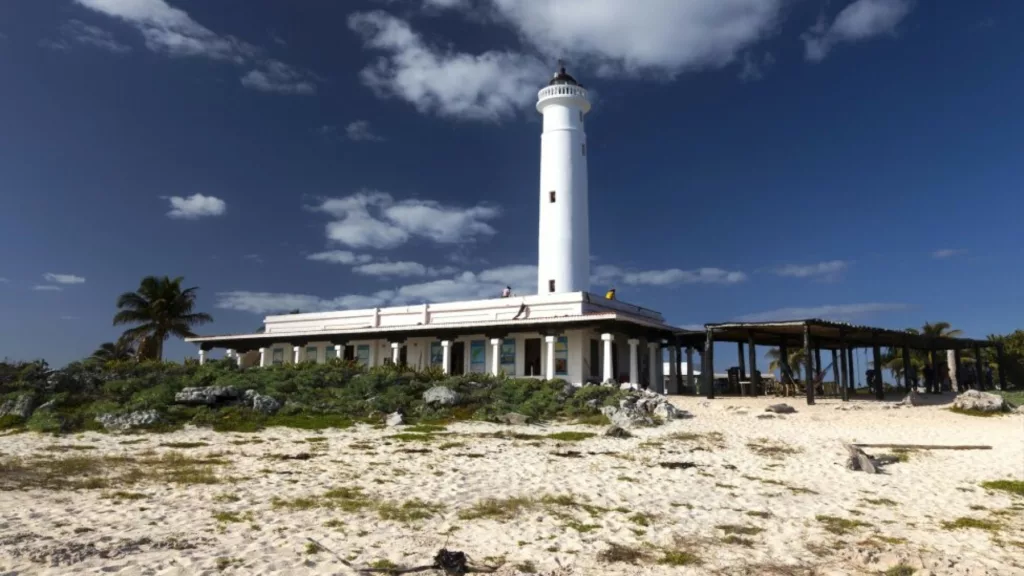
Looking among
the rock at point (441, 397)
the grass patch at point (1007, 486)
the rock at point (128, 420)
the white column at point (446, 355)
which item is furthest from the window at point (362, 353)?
the grass patch at point (1007, 486)

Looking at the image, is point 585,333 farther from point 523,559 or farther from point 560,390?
point 523,559

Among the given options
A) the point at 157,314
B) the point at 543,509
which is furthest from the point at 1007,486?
the point at 157,314

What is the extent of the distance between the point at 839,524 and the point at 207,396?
656 inches

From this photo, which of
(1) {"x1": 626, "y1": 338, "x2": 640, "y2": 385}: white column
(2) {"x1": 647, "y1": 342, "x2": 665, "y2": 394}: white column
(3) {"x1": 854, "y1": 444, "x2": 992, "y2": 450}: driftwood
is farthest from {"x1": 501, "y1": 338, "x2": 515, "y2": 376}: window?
(3) {"x1": 854, "y1": 444, "x2": 992, "y2": 450}: driftwood

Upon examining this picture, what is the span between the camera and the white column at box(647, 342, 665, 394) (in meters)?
30.3

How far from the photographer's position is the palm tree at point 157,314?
43.2 metres

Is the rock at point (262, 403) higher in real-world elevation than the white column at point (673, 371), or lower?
lower

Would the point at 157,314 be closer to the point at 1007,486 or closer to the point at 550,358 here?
the point at 550,358

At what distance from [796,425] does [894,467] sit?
5.65 metres

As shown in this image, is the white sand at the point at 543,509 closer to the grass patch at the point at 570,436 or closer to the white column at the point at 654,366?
the grass patch at the point at 570,436

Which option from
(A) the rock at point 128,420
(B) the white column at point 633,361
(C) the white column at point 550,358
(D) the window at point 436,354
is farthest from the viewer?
(D) the window at point 436,354

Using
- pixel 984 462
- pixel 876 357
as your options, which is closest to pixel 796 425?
pixel 984 462

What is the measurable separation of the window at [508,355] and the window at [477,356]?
3.32ft

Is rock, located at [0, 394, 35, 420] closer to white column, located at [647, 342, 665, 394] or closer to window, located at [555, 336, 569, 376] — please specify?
window, located at [555, 336, 569, 376]
